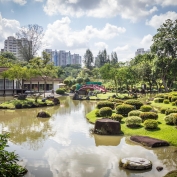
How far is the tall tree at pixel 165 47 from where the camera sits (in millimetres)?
48562

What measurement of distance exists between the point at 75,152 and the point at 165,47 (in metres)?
40.7

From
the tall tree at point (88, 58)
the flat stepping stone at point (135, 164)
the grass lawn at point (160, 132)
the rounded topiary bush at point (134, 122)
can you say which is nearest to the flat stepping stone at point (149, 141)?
the grass lawn at point (160, 132)

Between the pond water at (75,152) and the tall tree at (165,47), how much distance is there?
113ft

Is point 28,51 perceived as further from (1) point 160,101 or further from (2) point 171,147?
(2) point 171,147

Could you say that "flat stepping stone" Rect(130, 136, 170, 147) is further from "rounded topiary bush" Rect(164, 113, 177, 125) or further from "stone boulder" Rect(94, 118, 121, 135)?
"rounded topiary bush" Rect(164, 113, 177, 125)

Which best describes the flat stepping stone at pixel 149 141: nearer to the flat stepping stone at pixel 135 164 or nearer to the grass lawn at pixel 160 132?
the grass lawn at pixel 160 132

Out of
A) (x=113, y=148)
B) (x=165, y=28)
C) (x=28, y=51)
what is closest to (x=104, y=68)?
(x=165, y=28)

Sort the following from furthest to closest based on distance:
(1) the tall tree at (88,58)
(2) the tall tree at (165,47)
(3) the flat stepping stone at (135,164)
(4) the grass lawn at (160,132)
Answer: (1) the tall tree at (88,58), (2) the tall tree at (165,47), (4) the grass lawn at (160,132), (3) the flat stepping stone at (135,164)

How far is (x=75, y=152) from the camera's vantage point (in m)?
13.3

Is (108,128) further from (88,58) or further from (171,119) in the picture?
(88,58)

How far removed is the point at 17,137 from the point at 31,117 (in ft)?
27.7

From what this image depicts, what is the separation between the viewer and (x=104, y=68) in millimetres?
57000

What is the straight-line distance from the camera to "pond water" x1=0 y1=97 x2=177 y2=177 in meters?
10.7

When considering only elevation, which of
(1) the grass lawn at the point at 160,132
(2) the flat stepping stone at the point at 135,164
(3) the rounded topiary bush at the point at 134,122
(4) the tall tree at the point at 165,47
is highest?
(4) the tall tree at the point at 165,47
